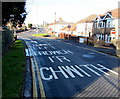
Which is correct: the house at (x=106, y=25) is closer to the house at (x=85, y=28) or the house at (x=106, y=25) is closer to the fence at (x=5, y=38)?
the house at (x=85, y=28)

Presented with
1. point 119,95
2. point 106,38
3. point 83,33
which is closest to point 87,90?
point 119,95

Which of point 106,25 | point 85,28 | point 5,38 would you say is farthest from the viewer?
point 85,28

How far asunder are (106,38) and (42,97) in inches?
1176

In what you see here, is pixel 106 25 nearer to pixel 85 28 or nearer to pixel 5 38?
pixel 85 28

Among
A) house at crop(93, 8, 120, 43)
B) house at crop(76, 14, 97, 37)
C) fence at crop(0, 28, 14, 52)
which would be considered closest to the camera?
fence at crop(0, 28, 14, 52)

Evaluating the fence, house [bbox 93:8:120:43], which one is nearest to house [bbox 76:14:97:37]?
house [bbox 93:8:120:43]

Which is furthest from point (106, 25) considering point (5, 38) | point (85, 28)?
point (5, 38)

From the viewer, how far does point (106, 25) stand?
Answer: 112ft

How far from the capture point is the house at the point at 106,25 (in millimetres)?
31241

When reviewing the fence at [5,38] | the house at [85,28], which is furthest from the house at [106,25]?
the fence at [5,38]

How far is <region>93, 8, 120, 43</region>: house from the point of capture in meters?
31.2

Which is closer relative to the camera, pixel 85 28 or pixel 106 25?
pixel 106 25

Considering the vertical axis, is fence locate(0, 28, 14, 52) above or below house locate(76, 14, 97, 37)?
below

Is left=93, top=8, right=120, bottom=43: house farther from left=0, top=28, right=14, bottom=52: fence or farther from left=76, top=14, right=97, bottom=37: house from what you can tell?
left=0, top=28, right=14, bottom=52: fence
